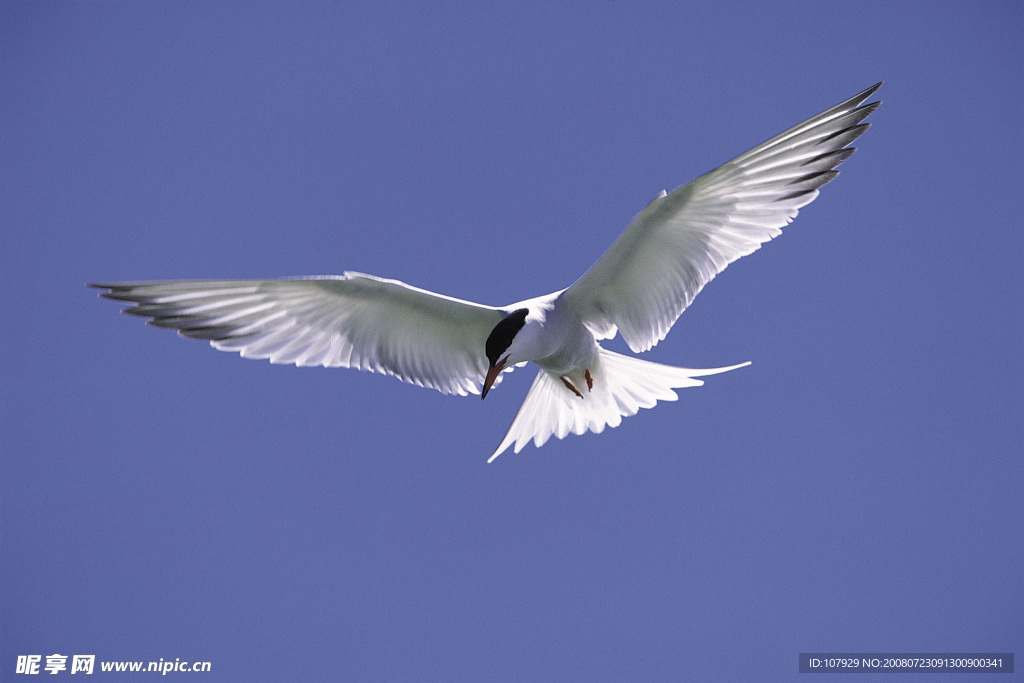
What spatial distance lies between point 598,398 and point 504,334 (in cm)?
146

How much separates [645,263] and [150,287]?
9.82 feet

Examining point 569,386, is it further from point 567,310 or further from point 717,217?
point 717,217

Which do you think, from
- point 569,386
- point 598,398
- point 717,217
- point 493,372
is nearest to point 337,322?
point 493,372

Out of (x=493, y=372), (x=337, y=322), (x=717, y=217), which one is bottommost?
(x=493, y=372)

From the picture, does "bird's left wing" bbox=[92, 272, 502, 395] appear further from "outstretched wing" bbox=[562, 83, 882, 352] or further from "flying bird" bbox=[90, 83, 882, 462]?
"outstretched wing" bbox=[562, 83, 882, 352]

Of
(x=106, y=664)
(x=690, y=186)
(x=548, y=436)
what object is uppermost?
(x=690, y=186)

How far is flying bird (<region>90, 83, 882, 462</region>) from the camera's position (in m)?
5.62

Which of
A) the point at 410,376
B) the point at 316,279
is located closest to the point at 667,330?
the point at 410,376

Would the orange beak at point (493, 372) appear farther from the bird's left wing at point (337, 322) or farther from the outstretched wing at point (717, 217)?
the outstretched wing at point (717, 217)

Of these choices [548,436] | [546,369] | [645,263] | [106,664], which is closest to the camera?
[645,263]

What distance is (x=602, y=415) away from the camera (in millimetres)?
6805

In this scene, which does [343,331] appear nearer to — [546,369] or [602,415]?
[546,369]

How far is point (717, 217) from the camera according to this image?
577cm

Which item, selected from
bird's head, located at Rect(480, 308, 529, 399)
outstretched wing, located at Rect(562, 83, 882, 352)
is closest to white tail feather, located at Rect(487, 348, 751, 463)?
outstretched wing, located at Rect(562, 83, 882, 352)
